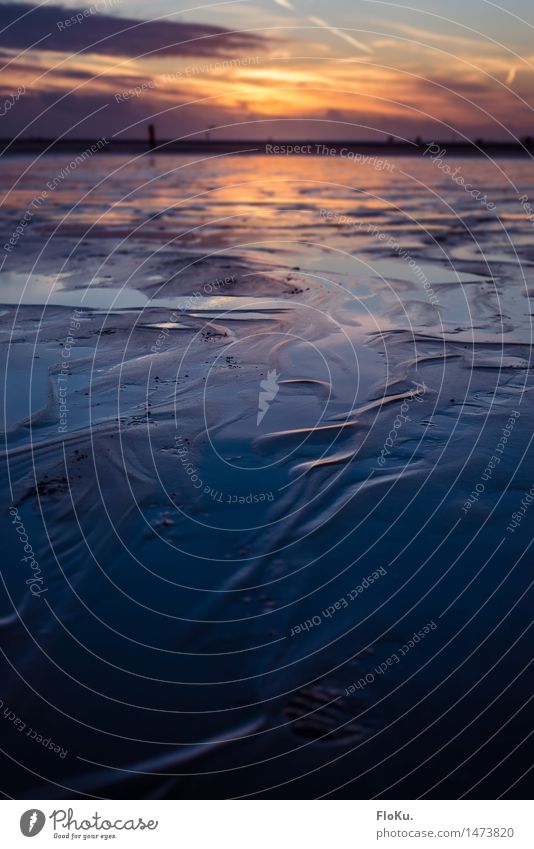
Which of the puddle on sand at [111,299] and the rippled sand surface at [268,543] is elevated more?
the puddle on sand at [111,299]

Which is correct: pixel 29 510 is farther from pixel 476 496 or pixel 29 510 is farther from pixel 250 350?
pixel 250 350

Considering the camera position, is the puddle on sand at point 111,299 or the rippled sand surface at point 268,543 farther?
the puddle on sand at point 111,299

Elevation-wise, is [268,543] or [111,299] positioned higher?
[111,299]

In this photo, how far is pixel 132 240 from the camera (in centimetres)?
2405

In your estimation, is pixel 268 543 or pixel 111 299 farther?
pixel 111 299

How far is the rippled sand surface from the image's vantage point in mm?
4547

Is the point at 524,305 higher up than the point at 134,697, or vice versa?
the point at 524,305

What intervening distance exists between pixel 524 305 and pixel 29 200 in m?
26.7

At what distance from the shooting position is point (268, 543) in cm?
662

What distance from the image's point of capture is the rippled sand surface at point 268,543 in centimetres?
455

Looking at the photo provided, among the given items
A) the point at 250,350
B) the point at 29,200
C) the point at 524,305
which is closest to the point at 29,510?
the point at 250,350

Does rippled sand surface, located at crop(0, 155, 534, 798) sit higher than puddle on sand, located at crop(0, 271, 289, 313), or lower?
lower

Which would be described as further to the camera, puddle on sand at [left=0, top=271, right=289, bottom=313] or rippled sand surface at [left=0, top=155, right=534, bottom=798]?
puddle on sand at [left=0, top=271, right=289, bottom=313]
